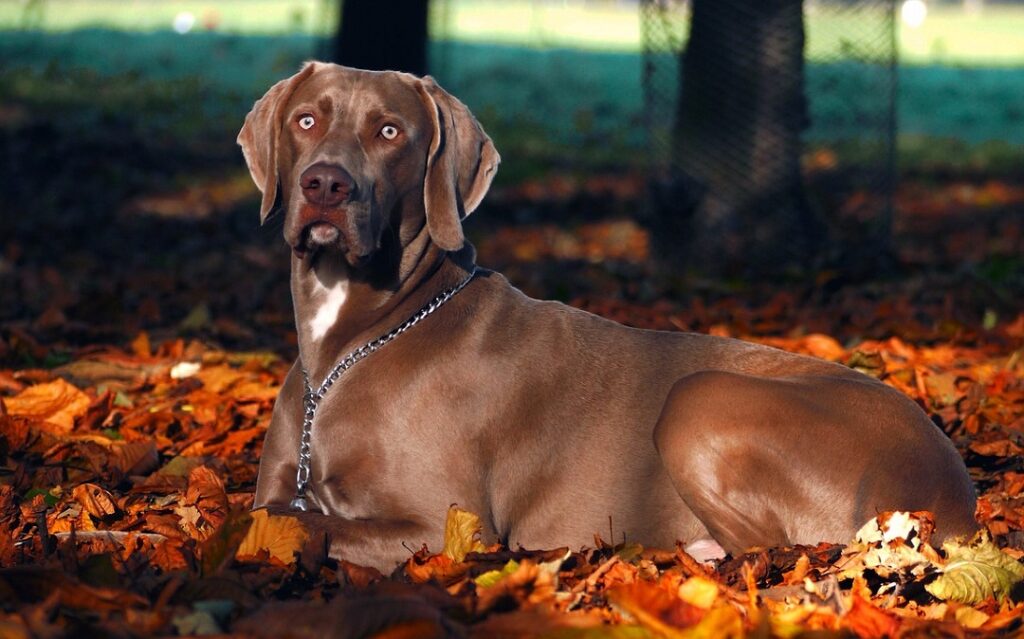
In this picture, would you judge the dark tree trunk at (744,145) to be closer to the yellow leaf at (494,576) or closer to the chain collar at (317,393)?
the chain collar at (317,393)

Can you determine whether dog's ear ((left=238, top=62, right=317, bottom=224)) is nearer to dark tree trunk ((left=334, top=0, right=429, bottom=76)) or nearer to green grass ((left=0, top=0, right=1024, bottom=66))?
dark tree trunk ((left=334, top=0, right=429, bottom=76))

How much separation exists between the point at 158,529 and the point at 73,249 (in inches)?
281

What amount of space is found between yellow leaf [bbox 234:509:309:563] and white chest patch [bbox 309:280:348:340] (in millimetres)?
819

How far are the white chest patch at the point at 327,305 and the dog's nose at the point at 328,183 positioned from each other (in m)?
0.40

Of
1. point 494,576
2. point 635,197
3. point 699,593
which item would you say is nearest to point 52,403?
point 494,576

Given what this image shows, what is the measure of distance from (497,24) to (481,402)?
96.6 feet

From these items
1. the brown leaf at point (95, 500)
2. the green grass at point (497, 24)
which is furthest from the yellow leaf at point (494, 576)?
the green grass at point (497, 24)

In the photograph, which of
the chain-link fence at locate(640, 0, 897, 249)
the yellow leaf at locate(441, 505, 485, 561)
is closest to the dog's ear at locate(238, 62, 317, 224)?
the yellow leaf at locate(441, 505, 485, 561)

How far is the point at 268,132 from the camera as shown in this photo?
4.68 m

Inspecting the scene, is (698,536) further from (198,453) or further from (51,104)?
(51,104)

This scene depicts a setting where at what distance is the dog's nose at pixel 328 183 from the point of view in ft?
13.9

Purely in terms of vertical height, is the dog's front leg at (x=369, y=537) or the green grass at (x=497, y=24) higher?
the dog's front leg at (x=369, y=537)

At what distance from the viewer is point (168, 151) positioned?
14.8 m

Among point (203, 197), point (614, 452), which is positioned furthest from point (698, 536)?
point (203, 197)
